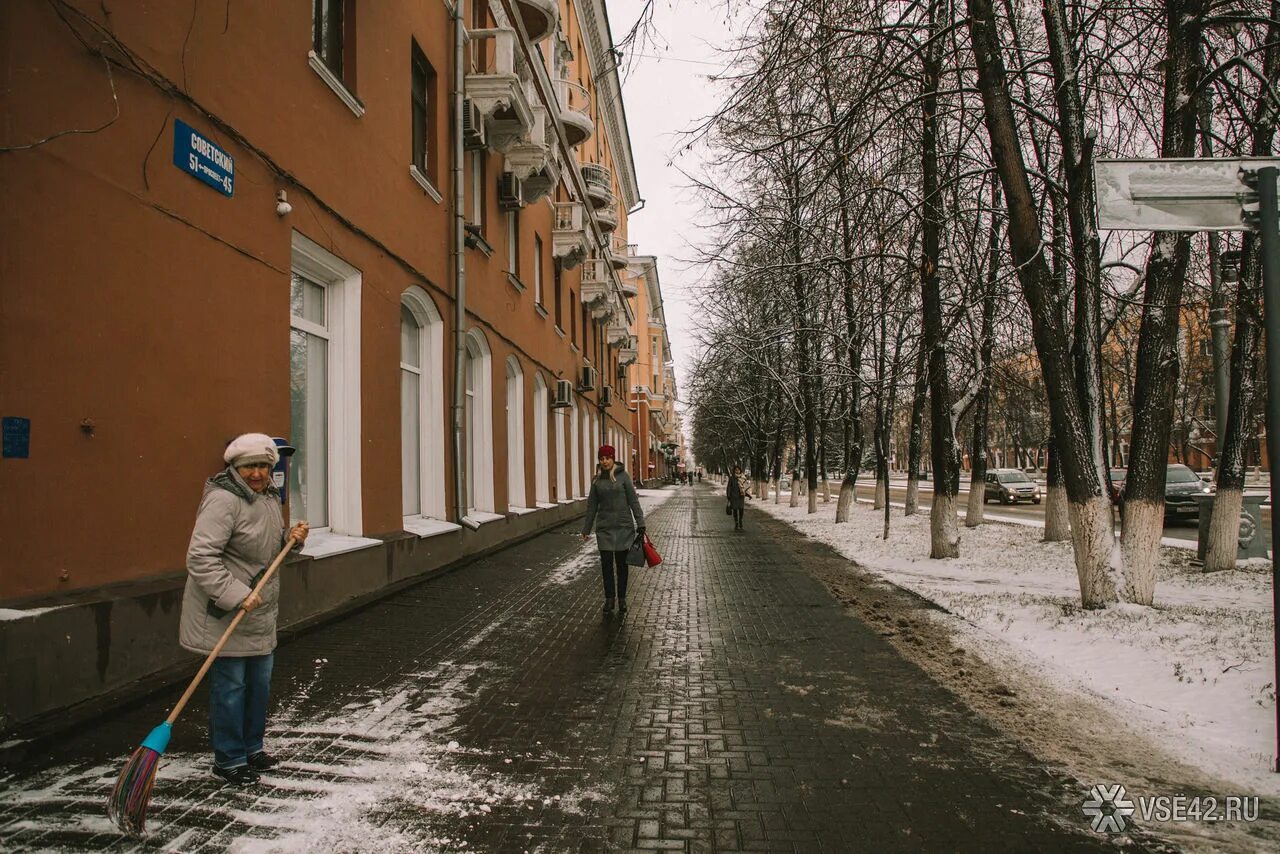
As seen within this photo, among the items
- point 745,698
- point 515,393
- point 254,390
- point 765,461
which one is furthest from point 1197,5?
point 765,461

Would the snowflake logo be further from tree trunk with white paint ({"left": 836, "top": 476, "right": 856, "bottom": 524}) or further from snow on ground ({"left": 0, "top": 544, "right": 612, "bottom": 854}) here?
tree trunk with white paint ({"left": 836, "top": 476, "right": 856, "bottom": 524})

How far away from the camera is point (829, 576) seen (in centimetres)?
1132

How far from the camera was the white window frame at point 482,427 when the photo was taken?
14727 mm

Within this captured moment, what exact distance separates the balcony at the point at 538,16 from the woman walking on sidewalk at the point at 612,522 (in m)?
10.8

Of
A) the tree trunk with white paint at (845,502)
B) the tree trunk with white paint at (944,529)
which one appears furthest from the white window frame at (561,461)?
the tree trunk with white paint at (944,529)

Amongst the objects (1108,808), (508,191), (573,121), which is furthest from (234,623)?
(573,121)

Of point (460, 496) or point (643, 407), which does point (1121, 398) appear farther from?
point (460, 496)

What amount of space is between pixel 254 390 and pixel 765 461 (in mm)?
40895

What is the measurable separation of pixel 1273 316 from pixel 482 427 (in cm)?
1274

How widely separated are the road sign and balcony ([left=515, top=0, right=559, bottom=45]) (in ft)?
44.2

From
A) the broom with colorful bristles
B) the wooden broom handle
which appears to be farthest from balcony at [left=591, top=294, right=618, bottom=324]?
the broom with colorful bristles

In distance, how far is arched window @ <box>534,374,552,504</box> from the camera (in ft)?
66.0

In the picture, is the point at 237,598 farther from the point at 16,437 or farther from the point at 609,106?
the point at 609,106

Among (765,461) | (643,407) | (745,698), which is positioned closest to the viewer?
(745,698)
